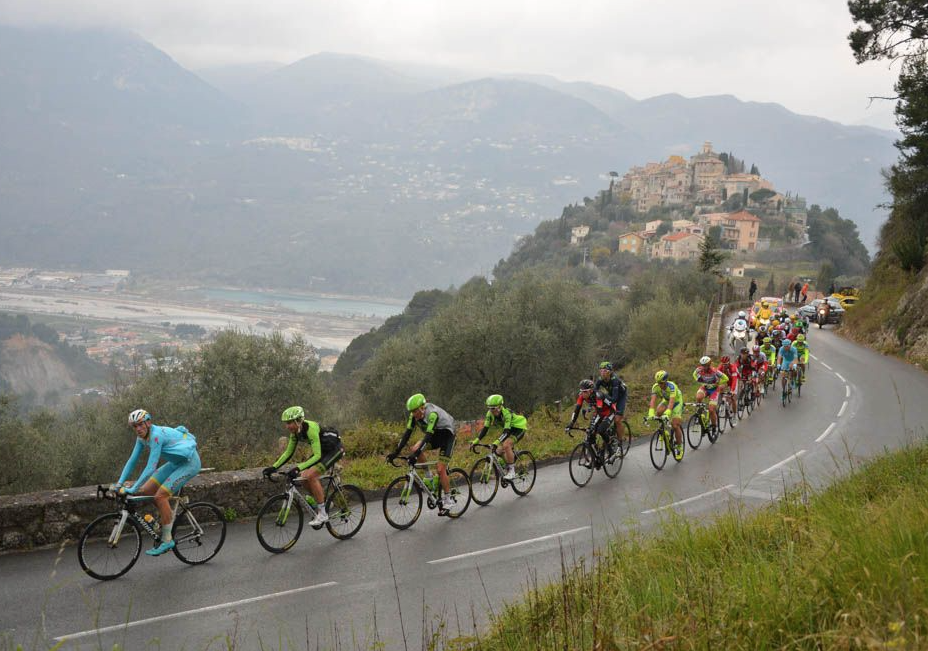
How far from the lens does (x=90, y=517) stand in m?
8.79

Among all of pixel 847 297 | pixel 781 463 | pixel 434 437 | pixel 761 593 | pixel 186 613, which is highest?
pixel 847 297

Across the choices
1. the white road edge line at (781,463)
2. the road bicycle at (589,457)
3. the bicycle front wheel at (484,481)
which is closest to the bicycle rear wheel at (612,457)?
the road bicycle at (589,457)

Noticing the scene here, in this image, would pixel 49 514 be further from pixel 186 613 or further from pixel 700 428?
pixel 700 428

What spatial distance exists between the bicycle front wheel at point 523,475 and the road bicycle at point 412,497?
60.0 inches

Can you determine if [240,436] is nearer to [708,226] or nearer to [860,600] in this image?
[860,600]

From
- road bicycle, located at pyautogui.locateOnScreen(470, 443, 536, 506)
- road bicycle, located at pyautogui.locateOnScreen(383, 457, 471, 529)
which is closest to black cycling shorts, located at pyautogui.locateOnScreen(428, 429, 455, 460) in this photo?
road bicycle, located at pyautogui.locateOnScreen(383, 457, 471, 529)

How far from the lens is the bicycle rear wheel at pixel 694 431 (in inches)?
624

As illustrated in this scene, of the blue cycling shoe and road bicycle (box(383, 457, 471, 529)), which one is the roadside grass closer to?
the blue cycling shoe

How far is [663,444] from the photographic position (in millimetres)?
14211

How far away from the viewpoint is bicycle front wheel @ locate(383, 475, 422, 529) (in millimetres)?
9997

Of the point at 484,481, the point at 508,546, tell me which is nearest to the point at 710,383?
the point at 484,481

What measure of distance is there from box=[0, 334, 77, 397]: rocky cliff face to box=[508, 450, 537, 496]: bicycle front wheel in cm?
13657

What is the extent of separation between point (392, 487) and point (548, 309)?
109 ft

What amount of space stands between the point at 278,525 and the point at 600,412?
6426mm
